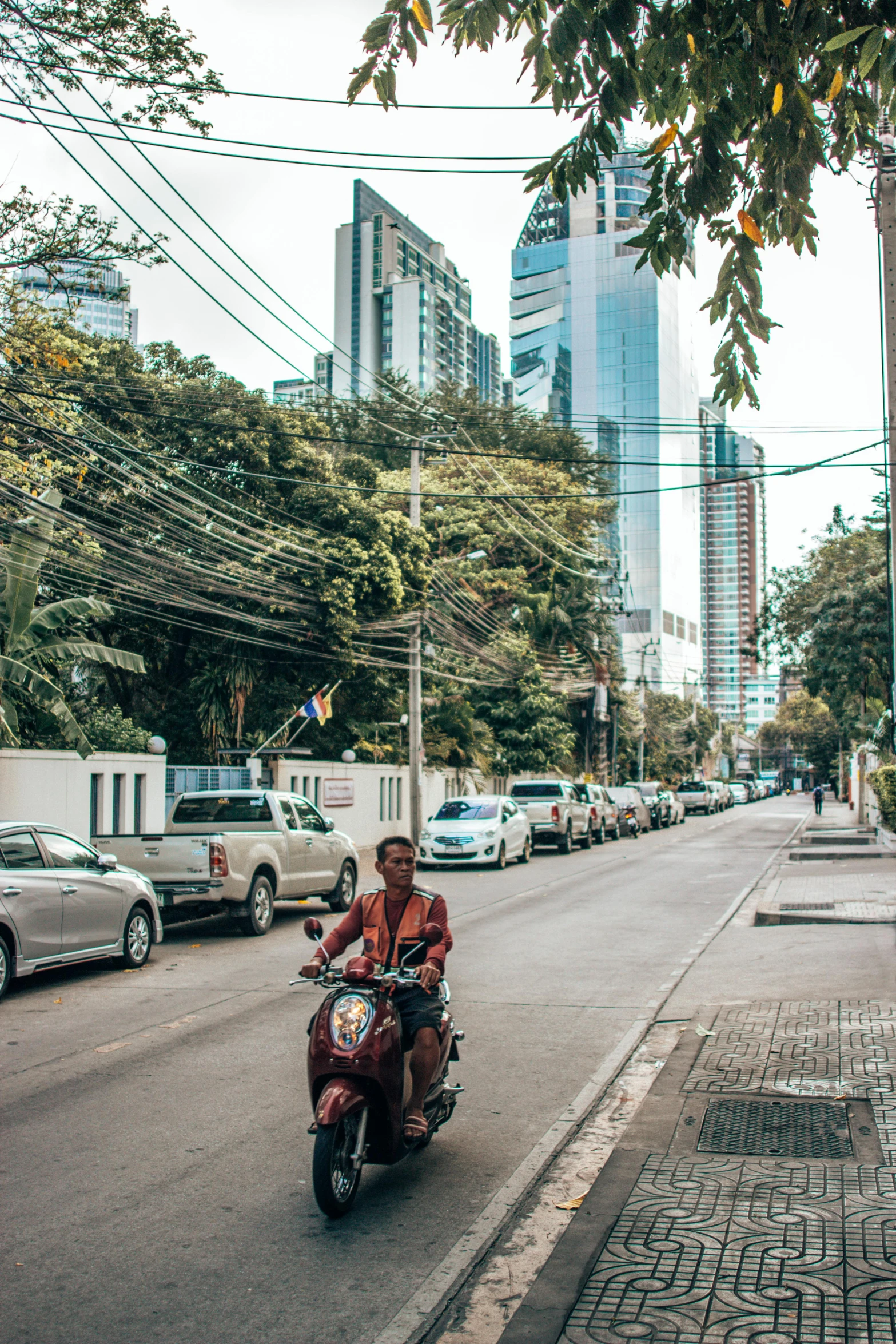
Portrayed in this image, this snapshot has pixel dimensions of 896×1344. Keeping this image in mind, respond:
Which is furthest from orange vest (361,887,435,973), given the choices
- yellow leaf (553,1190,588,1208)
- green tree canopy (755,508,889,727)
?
green tree canopy (755,508,889,727)

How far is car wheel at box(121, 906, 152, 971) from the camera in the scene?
39.7 feet

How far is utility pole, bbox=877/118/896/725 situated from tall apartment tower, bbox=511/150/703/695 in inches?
4920

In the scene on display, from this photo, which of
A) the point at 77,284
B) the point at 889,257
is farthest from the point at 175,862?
the point at 889,257

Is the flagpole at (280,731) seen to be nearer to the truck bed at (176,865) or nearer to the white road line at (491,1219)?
the truck bed at (176,865)

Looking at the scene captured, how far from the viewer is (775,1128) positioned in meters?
6.31

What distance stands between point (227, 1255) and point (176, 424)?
2642 cm

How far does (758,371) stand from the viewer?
518cm

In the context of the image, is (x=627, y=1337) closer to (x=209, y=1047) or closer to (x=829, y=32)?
(x=829, y=32)

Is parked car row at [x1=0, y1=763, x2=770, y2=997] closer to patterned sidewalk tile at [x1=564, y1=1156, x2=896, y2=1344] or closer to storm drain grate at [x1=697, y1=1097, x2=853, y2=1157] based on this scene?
storm drain grate at [x1=697, y1=1097, x2=853, y2=1157]

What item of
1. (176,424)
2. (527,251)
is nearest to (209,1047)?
(176,424)

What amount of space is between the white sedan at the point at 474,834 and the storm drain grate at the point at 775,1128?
1824cm

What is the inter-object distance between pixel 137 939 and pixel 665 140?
10.1 m

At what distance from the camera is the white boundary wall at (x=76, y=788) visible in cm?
1756

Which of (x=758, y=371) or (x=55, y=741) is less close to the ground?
(x=758, y=371)
